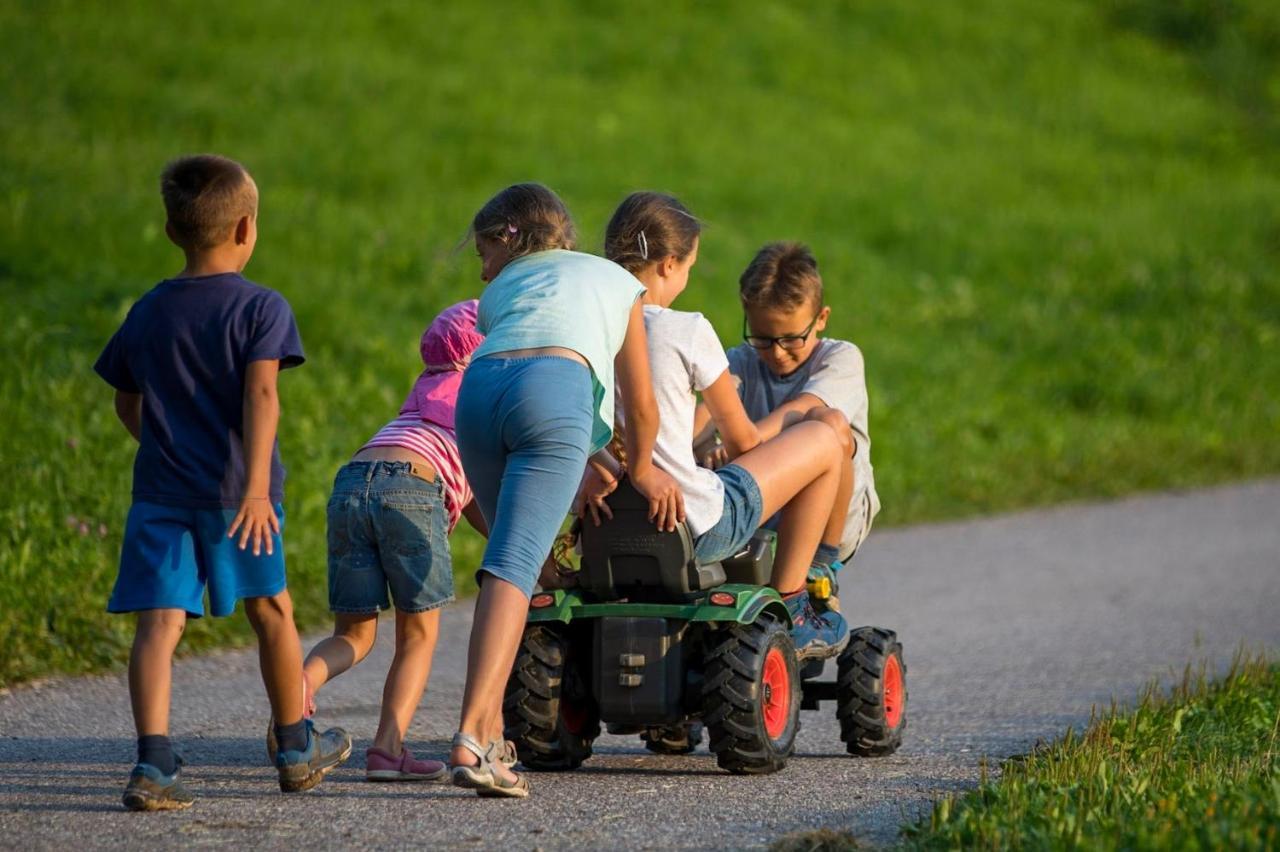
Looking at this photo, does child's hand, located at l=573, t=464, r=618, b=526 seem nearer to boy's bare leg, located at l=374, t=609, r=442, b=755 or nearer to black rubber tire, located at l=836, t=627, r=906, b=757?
boy's bare leg, located at l=374, t=609, r=442, b=755

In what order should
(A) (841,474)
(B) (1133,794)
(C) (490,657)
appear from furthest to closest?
1. (A) (841,474)
2. (C) (490,657)
3. (B) (1133,794)

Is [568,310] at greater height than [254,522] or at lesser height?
greater

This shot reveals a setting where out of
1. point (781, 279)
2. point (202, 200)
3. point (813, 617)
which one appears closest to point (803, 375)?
point (781, 279)

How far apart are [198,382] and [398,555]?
0.76 m

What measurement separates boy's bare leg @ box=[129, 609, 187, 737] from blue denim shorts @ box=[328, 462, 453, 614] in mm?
592

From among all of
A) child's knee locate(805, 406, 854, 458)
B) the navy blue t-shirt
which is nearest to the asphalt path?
the navy blue t-shirt

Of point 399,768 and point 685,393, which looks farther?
point 685,393

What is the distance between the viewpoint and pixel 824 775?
16.6 ft

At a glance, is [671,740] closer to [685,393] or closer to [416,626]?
[416,626]

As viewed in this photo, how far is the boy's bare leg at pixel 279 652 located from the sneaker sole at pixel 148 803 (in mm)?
332

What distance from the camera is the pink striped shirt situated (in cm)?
498

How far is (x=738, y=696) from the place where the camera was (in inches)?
190

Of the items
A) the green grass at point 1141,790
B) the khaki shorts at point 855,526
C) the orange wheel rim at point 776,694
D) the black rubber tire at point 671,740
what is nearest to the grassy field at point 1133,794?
the green grass at point 1141,790

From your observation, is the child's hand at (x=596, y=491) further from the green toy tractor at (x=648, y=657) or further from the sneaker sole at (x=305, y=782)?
the sneaker sole at (x=305, y=782)
